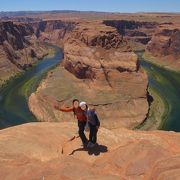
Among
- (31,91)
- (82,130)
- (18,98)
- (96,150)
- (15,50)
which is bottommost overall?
(18,98)

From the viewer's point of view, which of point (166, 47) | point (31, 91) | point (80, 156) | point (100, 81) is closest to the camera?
point (80, 156)

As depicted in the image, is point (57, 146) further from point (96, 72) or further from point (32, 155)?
point (96, 72)

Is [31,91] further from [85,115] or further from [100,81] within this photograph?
[85,115]

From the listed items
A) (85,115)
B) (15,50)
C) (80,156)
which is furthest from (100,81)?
(80,156)

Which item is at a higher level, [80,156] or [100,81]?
[80,156]

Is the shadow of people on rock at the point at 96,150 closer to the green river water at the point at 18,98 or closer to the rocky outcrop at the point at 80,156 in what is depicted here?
the rocky outcrop at the point at 80,156

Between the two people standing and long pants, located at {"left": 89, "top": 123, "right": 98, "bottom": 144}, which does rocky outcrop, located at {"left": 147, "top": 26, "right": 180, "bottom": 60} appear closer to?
long pants, located at {"left": 89, "top": 123, "right": 98, "bottom": 144}

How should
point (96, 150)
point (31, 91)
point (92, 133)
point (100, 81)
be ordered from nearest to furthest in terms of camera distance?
1. point (92, 133)
2. point (96, 150)
3. point (100, 81)
4. point (31, 91)

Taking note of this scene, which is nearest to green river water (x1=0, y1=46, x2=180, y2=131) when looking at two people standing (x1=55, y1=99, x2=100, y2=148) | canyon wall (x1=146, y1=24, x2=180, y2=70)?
canyon wall (x1=146, y1=24, x2=180, y2=70)
